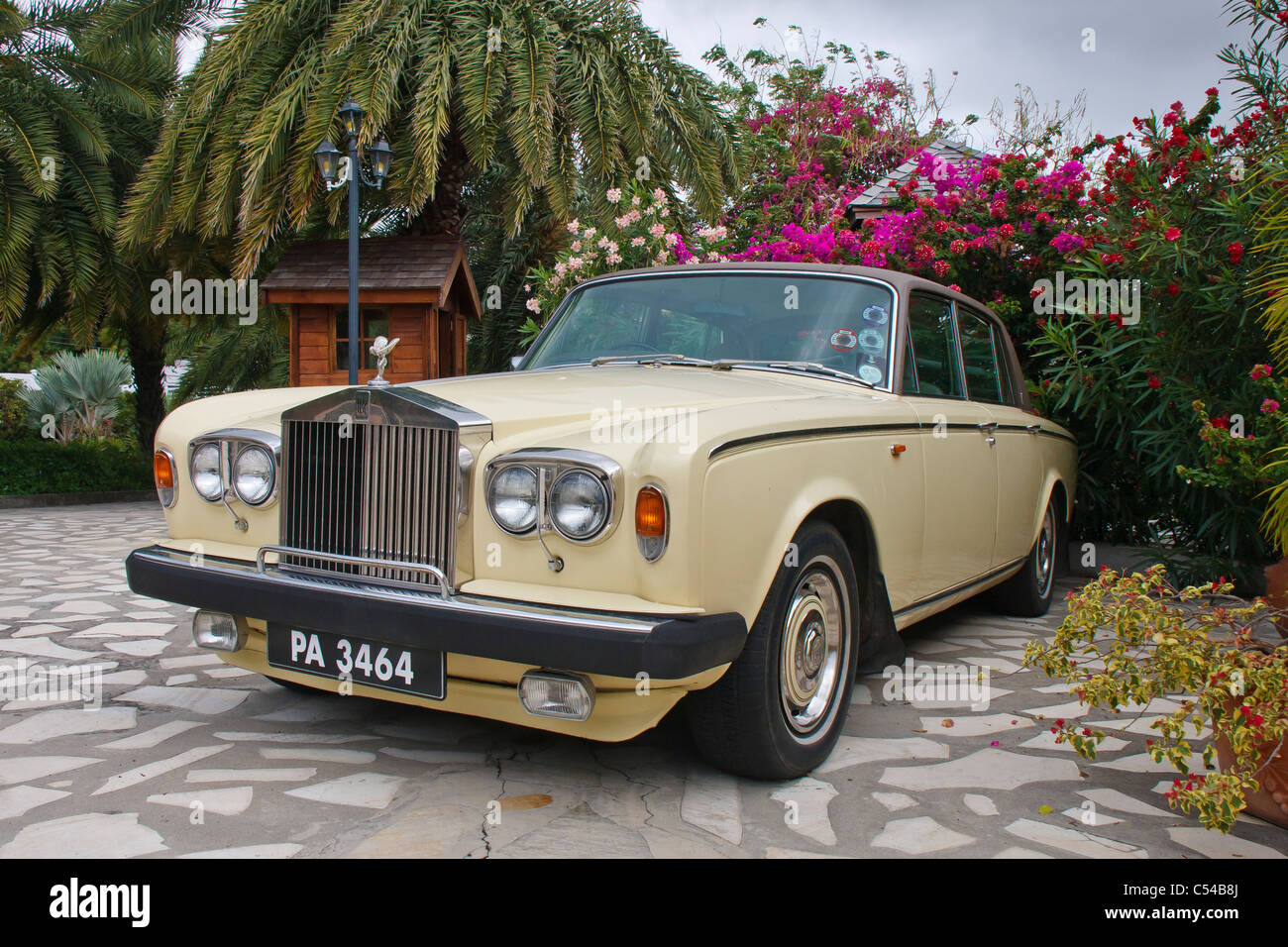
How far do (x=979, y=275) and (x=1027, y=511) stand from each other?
3.86 meters

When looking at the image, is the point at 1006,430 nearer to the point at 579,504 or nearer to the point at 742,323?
the point at 742,323

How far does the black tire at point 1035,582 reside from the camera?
5.41 m

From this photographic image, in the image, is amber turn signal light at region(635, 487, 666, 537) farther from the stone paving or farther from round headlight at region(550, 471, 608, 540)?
the stone paving

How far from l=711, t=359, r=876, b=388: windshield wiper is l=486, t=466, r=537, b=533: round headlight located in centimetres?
127

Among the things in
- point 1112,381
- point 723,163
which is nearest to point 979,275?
point 1112,381

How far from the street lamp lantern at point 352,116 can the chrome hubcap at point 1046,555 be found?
24.5ft

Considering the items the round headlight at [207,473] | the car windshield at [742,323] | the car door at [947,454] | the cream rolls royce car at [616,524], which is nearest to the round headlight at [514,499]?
the cream rolls royce car at [616,524]

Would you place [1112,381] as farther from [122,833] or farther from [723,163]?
[723,163]

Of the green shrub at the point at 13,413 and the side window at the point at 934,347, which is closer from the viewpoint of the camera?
the side window at the point at 934,347

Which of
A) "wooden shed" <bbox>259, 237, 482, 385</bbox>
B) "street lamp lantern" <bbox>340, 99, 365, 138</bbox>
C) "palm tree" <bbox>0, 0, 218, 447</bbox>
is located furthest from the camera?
"wooden shed" <bbox>259, 237, 482, 385</bbox>

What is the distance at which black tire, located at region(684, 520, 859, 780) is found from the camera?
273 cm

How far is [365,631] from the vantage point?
2.69 metres

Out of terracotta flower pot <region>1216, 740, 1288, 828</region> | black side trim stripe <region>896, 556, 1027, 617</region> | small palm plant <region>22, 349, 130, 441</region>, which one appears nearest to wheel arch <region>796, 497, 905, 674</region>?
black side trim stripe <region>896, 556, 1027, 617</region>

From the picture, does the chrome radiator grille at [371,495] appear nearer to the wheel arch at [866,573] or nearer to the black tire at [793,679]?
the black tire at [793,679]
